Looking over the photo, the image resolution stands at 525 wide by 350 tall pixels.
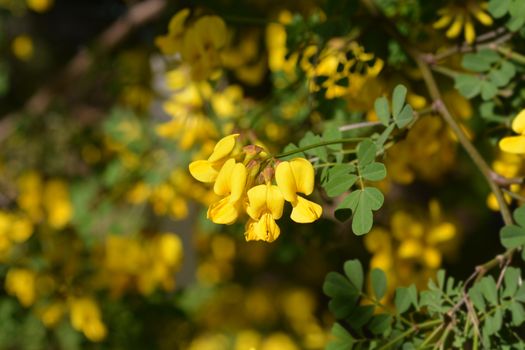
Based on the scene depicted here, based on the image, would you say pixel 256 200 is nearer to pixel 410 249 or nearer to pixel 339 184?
pixel 339 184

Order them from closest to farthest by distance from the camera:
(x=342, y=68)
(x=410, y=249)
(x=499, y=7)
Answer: (x=499, y=7), (x=342, y=68), (x=410, y=249)

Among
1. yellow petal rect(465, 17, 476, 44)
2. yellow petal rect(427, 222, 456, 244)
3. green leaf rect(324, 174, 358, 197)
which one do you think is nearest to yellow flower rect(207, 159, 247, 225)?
green leaf rect(324, 174, 358, 197)

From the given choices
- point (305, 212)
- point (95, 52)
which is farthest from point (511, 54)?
point (95, 52)

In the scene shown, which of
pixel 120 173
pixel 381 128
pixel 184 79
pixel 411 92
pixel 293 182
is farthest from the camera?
pixel 120 173

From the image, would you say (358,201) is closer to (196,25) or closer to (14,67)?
(196,25)

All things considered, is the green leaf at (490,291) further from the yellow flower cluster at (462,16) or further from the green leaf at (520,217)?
the yellow flower cluster at (462,16)

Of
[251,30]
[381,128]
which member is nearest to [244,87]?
[251,30]

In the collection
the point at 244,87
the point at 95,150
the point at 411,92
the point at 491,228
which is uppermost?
the point at 411,92
